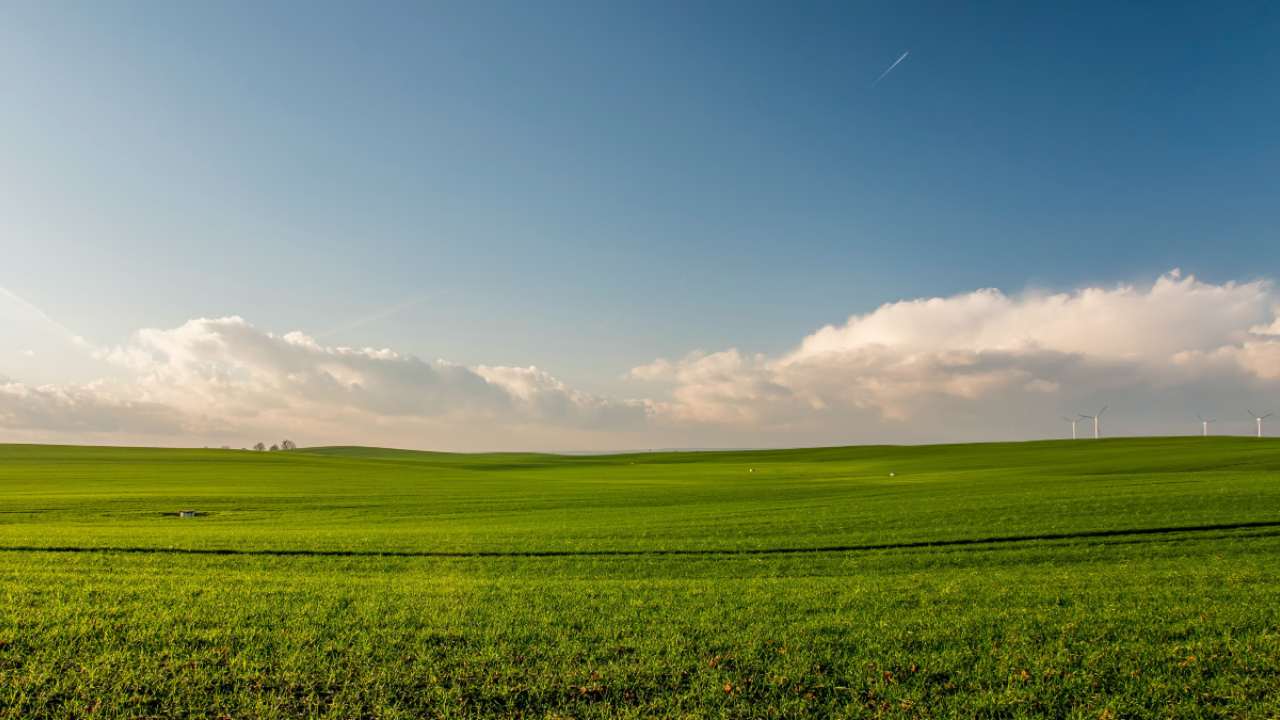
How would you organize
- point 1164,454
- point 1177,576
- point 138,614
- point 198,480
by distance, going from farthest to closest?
point 1164,454, point 198,480, point 1177,576, point 138,614

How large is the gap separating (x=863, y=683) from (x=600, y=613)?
4657mm

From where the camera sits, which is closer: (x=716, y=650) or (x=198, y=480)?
(x=716, y=650)

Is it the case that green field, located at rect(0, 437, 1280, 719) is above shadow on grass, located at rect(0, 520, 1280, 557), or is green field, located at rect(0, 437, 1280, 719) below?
above

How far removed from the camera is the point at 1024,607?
1187cm

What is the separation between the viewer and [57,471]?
66.4m

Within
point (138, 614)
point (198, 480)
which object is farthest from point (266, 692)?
point (198, 480)

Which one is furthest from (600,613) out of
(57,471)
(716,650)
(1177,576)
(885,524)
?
(57,471)

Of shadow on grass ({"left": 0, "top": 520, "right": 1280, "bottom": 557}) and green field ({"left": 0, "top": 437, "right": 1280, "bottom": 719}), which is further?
shadow on grass ({"left": 0, "top": 520, "right": 1280, "bottom": 557})

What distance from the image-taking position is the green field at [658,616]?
7.91 m

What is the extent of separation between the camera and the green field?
312 inches

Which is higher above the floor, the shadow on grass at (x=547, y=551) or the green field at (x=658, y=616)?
the green field at (x=658, y=616)

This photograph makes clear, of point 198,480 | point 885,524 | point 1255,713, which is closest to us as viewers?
point 1255,713

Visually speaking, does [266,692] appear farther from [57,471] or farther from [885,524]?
[57,471]

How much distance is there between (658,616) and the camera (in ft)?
36.8
